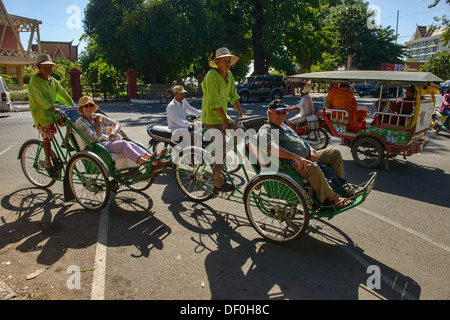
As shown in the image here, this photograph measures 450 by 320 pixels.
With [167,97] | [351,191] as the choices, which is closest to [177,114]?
[351,191]

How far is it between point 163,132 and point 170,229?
9.08 feet

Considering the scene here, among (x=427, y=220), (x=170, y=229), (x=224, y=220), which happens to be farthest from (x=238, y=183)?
(x=427, y=220)

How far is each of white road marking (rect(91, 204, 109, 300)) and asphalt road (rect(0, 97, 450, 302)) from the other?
0.04 ft

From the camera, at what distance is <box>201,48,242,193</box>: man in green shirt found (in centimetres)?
441

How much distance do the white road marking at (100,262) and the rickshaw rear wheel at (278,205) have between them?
1645 mm

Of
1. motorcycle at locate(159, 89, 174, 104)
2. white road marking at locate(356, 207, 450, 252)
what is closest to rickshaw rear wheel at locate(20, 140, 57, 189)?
white road marking at locate(356, 207, 450, 252)

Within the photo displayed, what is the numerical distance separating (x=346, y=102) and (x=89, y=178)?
5776 millimetres

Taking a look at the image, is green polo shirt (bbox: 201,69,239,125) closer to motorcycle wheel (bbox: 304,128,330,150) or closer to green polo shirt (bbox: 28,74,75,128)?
green polo shirt (bbox: 28,74,75,128)

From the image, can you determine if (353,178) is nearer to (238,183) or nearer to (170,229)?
(238,183)

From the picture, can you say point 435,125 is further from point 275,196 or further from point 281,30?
point 281,30

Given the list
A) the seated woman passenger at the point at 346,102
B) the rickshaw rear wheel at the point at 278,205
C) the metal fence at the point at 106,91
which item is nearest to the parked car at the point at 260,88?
the metal fence at the point at 106,91

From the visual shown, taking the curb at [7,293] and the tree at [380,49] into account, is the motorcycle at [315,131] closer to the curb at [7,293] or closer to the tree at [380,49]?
the curb at [7,293]

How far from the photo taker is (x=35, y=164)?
17.5 feet

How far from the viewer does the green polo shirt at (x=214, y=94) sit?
4430 millimetres
